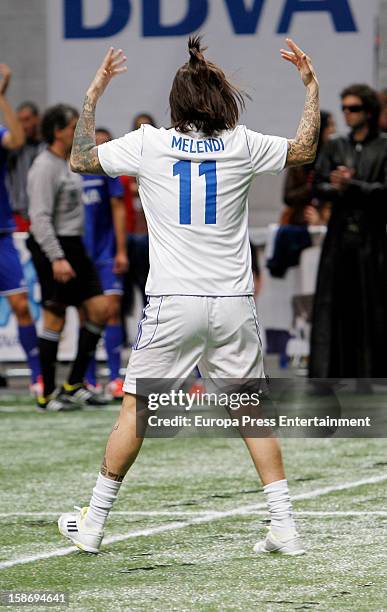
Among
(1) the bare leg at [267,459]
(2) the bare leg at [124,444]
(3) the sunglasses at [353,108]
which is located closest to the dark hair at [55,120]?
(3) the sunglasses at [353,108]

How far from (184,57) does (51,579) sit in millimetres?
11374

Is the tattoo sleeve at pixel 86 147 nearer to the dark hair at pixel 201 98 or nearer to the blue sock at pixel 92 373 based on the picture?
the dark hair at pixel 201 98

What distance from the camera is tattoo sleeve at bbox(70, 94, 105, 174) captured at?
607 centimetres

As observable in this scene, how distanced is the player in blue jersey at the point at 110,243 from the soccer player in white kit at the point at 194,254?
606 cm

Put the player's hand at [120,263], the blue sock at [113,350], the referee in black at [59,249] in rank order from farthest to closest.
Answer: the blue sock at [113,350]
the player's hand at [120,263]
the referee in black at [59,249]

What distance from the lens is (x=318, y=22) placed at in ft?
52.0

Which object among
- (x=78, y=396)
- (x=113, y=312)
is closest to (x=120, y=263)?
(x=113, y=312)

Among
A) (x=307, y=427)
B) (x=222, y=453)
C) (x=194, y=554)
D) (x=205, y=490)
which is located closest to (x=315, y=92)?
(x=194, y=554)

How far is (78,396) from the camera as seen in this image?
1202cm

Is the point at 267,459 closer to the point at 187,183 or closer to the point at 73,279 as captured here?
the point at 187,183

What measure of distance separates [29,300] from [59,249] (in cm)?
311

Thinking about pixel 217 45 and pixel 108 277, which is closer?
pixel 108 277

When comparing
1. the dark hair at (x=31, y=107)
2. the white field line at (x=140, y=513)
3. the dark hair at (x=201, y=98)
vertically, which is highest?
the dark hair at (x=201, y=98)

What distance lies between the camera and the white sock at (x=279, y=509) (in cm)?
602
